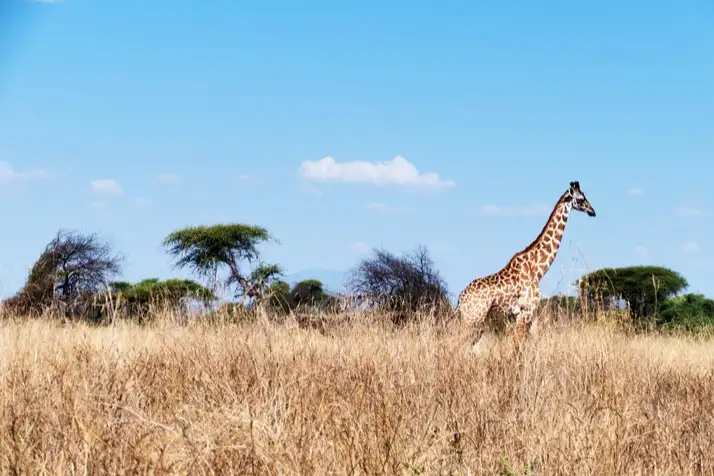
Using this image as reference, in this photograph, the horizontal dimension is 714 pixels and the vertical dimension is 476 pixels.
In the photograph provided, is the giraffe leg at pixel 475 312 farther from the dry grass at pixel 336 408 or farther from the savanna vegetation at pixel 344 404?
the dry grass at pixel 336 408

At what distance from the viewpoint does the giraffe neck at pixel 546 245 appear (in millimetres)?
10352

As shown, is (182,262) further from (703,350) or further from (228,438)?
(228,438)

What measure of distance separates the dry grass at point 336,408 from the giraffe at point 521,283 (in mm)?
2185

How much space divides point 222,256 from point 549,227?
2041cm

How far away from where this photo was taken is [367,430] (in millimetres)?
3623

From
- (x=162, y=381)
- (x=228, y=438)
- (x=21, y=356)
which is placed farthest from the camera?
(x=21, y=356)

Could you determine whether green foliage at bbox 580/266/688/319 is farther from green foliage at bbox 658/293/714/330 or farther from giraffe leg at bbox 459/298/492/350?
giraffe leg at bbox 459/298/492/350

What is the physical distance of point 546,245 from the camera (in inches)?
416

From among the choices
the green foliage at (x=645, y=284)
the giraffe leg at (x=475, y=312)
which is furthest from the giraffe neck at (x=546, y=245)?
the green foliage at (x=645, y=284)

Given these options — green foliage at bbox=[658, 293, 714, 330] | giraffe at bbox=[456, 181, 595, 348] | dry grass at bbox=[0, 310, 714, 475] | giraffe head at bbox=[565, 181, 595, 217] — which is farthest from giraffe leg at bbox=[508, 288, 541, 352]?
green foliage at bbox=[658, 293, 714, 330]

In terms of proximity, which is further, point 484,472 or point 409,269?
point 409,269

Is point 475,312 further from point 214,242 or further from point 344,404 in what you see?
point 214,242

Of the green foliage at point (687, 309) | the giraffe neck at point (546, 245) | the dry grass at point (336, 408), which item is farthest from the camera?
the green foliage at point (687, 309)

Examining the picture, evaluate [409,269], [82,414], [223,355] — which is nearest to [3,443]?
[82,414]
